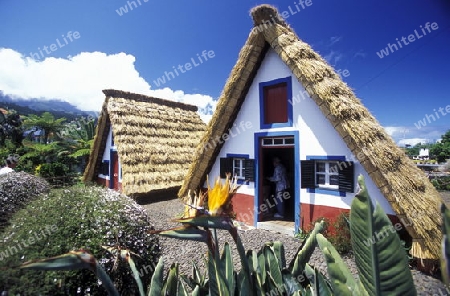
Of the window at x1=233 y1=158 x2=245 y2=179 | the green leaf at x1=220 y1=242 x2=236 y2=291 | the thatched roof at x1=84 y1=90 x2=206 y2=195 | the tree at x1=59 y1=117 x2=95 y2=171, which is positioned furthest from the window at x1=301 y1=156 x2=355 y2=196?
the tree at x1=59 y1=117 x2=95 y2=171

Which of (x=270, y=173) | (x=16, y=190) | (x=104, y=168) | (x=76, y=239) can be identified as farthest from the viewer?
(x=104, y=168)

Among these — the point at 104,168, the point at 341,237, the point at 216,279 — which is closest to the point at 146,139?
the point at 104,168

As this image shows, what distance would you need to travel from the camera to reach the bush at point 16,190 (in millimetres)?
7027

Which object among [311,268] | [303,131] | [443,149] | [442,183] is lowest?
[442,183]

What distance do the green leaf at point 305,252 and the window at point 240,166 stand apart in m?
5.10

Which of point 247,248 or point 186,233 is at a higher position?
point 186,233

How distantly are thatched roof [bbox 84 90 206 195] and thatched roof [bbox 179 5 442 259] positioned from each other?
3015mm

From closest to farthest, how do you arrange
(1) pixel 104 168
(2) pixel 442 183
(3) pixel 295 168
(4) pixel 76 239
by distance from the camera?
(4) pixel 76 239 → (3) pixel 295 168 → (1) pixel 104 168 → (2) pixel 442 183

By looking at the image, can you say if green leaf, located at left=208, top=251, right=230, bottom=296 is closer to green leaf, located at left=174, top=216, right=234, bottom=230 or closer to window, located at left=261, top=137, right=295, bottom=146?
green leaf, located at left=174, top=216, right=234, bottom=230

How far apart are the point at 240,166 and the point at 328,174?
8.91ft

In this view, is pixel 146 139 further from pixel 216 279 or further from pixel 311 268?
pixel 311 268

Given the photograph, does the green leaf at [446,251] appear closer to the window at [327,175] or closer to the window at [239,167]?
the window at [327,175]

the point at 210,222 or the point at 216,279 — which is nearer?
the point at 210,222

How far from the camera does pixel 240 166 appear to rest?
7.63 metres
